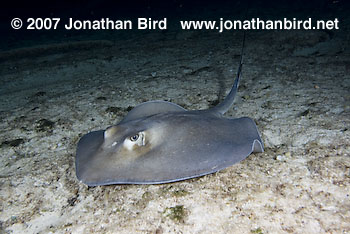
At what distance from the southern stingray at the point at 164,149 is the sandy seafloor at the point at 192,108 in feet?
1.07

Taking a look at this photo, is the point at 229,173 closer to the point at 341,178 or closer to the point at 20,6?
the point at 341,178

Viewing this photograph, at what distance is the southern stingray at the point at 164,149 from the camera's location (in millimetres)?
2068

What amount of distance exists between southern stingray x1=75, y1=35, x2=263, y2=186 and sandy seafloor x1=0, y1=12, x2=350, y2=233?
33cm

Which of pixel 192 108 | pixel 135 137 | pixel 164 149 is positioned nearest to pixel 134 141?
pixel 135 137

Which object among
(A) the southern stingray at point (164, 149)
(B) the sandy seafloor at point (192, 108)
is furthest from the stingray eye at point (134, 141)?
(B) the sandy seafloor at point (192, 108)

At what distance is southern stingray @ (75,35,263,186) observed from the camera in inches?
81.4

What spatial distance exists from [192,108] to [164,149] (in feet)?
6.64

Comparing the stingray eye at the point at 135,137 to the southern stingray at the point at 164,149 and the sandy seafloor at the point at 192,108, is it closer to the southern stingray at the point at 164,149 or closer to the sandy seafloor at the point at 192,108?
the southern stingray at the point at 164,149

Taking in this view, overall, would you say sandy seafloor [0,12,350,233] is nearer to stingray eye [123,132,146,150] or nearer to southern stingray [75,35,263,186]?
southern stingray [75,35,263,186]

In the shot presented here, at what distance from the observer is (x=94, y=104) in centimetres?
455

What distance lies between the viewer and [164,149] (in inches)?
90.0

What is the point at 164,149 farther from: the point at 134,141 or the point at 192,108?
the point at 192,108

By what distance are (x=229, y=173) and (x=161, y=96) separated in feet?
8.61

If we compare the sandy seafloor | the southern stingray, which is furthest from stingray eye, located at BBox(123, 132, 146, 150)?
the sandy seafloor
